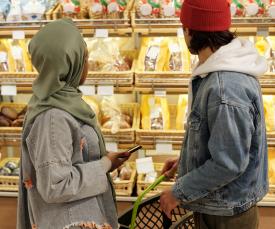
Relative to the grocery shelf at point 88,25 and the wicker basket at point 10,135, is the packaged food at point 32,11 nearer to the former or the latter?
the grocery shelf at point 88,25

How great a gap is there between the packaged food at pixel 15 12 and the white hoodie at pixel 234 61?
159cm

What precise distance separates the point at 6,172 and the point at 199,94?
188cm

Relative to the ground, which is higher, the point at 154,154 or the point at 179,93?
the point at 179,93

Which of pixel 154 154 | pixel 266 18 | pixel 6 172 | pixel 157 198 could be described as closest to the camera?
pixel 157 198

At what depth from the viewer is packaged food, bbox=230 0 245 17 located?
2.54m

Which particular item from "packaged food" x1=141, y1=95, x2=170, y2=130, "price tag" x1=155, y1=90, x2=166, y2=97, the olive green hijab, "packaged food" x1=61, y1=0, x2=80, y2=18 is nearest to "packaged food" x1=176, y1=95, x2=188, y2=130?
"packaged food" x1=141, y1=95, x2=170, y2=130

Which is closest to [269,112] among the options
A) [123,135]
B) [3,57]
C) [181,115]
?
[181,115]

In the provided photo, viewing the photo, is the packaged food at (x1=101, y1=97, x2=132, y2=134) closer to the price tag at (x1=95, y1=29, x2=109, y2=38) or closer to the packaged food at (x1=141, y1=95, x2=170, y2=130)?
the packaged food at (x1=141, y1=95, x2=170, y2=130)

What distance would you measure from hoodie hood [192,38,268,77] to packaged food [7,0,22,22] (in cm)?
159

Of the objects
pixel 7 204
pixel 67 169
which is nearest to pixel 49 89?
pixel 67 169

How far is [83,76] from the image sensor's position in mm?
1634

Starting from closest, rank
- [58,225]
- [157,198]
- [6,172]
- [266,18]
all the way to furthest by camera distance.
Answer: [58,225] < [157,198] < [266,18] < [6,172]

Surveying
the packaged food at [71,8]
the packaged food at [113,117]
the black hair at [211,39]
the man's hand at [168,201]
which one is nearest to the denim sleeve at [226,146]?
the man's hand at [168,201]

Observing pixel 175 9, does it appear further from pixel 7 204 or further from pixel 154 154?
pixel 7 204
